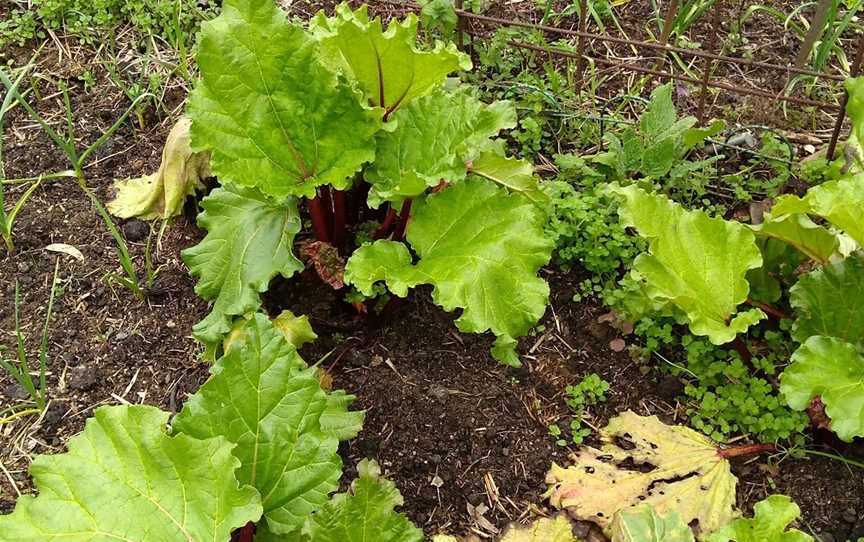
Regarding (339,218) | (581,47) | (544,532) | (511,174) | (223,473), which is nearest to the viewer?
(223,473)

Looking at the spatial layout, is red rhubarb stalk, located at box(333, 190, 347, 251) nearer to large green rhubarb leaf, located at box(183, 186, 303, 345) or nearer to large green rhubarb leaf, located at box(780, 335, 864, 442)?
large green rhubarb leaf, located at box(183, 186, 303, 345)

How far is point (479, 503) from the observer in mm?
2277

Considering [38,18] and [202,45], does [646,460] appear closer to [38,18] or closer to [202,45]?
[202,45]

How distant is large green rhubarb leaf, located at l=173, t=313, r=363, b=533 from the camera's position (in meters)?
1.90

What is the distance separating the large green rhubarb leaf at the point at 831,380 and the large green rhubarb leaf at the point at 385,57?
1.10 m

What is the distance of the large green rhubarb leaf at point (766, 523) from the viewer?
1.97 meters

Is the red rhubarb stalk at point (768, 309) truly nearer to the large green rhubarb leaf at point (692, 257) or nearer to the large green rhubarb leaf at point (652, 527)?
the large green rhubarb leaf at point (692, 257)

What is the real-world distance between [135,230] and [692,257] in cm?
165

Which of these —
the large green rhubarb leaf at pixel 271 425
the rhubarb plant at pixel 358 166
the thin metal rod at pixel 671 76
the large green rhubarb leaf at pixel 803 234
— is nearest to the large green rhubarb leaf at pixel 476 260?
the rhubarb plant at pixel 358 166

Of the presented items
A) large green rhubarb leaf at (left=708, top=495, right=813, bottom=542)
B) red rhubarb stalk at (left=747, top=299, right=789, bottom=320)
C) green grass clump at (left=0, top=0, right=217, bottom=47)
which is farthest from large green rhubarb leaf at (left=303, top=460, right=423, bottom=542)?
green grass clump at (left=0, top=0, right=217, bottom=47)

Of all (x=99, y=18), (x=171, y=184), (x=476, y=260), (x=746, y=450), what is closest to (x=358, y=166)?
(x=476, y=260)

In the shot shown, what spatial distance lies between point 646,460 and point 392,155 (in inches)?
40.6

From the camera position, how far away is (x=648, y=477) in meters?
2.30

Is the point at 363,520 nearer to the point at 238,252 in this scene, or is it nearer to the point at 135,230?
the point at 238,252
